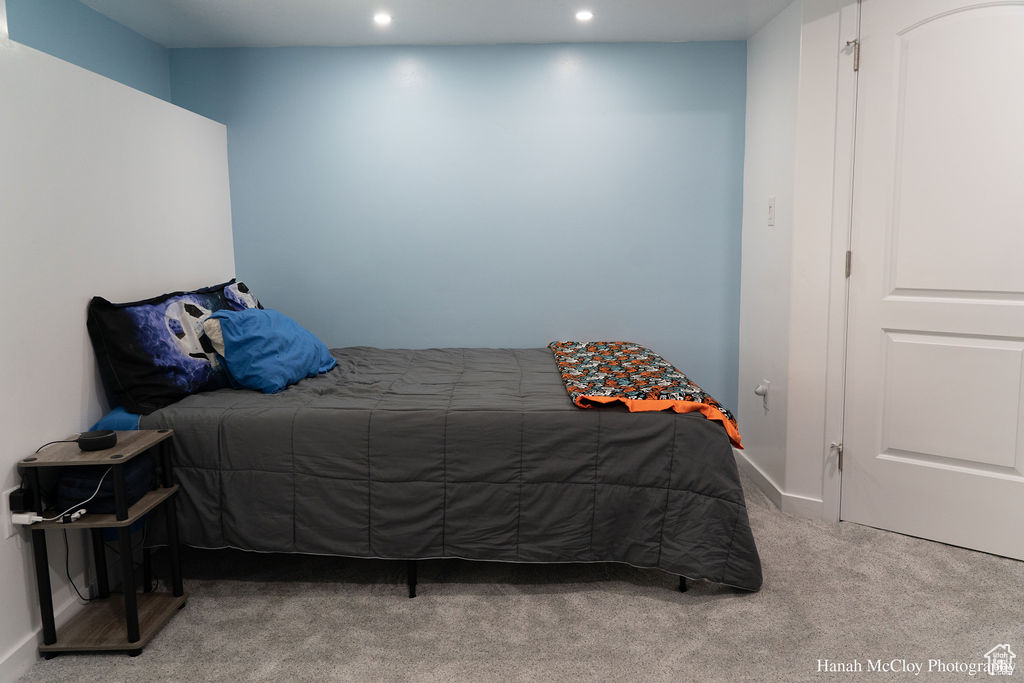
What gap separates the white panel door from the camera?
2.45m

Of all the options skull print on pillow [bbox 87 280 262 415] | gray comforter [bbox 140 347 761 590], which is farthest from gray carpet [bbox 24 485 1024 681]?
skull print on pillow [bbox 87 280 262 415]

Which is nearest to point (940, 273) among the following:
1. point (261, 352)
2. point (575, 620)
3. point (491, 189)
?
point (575, 620)

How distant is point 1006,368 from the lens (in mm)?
2482

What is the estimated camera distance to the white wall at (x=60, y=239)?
77.1 inches

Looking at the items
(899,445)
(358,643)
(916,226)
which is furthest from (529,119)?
Answer: (358,643)

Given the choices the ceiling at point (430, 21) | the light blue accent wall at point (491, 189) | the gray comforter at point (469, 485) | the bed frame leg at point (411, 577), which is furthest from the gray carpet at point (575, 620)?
the ceiling at point (430, 21)

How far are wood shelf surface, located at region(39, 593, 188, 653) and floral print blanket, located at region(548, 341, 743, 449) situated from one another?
1.54m

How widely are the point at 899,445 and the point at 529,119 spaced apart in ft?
7.76

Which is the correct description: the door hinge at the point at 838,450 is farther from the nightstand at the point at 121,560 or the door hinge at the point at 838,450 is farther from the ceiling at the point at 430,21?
the nightstand at the point at 121,560

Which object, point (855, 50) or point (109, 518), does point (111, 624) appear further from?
point (855, 50)

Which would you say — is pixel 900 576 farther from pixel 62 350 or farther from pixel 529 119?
pixel 62 350

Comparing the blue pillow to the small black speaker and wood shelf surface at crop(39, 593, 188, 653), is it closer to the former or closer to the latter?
the small black speaker

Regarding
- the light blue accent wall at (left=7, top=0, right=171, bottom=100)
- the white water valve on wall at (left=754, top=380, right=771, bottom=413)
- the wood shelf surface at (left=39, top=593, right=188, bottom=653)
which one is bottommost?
the wood shelf surface at (left=39, top=593, right=188, bottom=653)

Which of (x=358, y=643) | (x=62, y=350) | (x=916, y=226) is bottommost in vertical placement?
(x=358, y=643)
